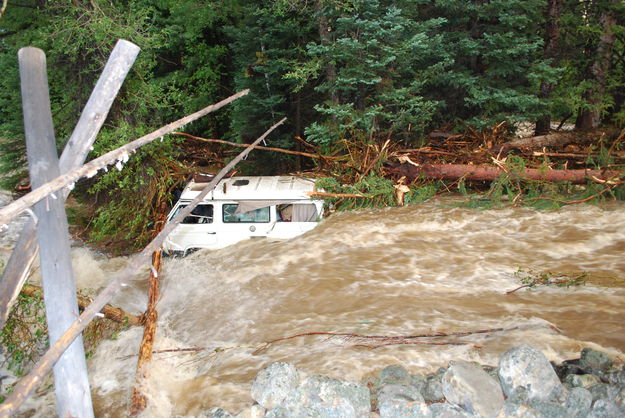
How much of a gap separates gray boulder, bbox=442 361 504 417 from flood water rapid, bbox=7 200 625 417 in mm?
536

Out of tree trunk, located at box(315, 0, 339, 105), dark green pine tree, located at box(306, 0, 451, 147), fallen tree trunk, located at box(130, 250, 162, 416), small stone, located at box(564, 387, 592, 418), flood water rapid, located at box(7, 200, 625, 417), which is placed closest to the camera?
small stone, located at box(564, 387, 592, 418)

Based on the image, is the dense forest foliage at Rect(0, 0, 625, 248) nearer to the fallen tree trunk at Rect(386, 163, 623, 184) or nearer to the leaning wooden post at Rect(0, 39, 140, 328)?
the fallen tree trunk at Rect(386, 163, 623, 184)

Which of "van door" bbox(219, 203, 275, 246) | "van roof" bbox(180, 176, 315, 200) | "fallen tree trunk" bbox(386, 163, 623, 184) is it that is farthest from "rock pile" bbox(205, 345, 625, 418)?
"fallen tree trunk" bbox(386, 163, 623, 184)

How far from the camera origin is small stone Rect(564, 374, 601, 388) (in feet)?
15.0

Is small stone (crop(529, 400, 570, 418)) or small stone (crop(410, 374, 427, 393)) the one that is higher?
small stone (crop(529, 400, 570, 418))

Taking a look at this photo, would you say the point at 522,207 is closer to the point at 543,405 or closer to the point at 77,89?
the point at 543,405

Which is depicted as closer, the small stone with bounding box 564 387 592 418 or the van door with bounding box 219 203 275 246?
the small stone with bounding box 564 387 592 418

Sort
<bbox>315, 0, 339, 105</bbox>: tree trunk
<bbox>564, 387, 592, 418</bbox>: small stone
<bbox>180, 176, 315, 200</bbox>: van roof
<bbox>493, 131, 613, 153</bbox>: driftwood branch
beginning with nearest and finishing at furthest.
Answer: <bbox>564, 387, 592, 418</bbox>: small stone → <bbox>180, 176, 315, 200</bbox>: van roof → <bbox>315, 0, 339, 105</bbox>: tree trunk → <bbox>493, 131, 613, 153</bbox>: driftwood branch

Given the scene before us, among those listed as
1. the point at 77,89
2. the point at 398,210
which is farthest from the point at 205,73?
the point at 398,210

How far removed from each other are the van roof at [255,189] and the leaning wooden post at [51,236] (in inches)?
242

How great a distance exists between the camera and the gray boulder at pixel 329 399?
448cm

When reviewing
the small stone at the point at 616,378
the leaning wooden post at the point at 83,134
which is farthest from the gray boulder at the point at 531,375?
the leaning wooden post at the point at 83,134

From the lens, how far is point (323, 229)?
9.60 m

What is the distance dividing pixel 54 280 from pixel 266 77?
11.2 metres
